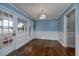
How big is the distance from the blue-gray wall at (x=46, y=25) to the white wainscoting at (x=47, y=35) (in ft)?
1.02

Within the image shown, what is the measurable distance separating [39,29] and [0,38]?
587 centimetres

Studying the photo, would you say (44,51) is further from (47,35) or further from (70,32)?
(47,35)

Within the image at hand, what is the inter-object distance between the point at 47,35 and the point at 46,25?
102 centimetres

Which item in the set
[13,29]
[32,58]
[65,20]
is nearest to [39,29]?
[65,20]

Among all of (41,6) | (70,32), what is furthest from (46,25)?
(41,6)

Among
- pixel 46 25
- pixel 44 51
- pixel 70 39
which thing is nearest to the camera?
pixel 44 51

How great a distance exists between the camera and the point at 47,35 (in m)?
8.30

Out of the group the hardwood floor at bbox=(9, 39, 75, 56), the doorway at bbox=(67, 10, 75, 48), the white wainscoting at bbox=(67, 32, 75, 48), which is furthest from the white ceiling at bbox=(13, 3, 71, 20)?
the hardwood floor at bbox=(9, 39, 75, 56)

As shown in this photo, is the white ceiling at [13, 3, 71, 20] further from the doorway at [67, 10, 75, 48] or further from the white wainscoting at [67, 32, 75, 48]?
the white wainscoting at [67, 32, 75, 48]

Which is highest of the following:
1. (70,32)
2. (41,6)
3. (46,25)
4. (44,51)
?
(41,6)

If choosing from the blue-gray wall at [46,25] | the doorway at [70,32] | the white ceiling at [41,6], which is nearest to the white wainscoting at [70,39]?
the doorway at [70,32]

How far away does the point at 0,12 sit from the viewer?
292cm

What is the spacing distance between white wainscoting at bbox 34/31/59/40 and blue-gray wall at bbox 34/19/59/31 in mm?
310

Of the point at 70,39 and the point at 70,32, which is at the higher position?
the point at 70,32
